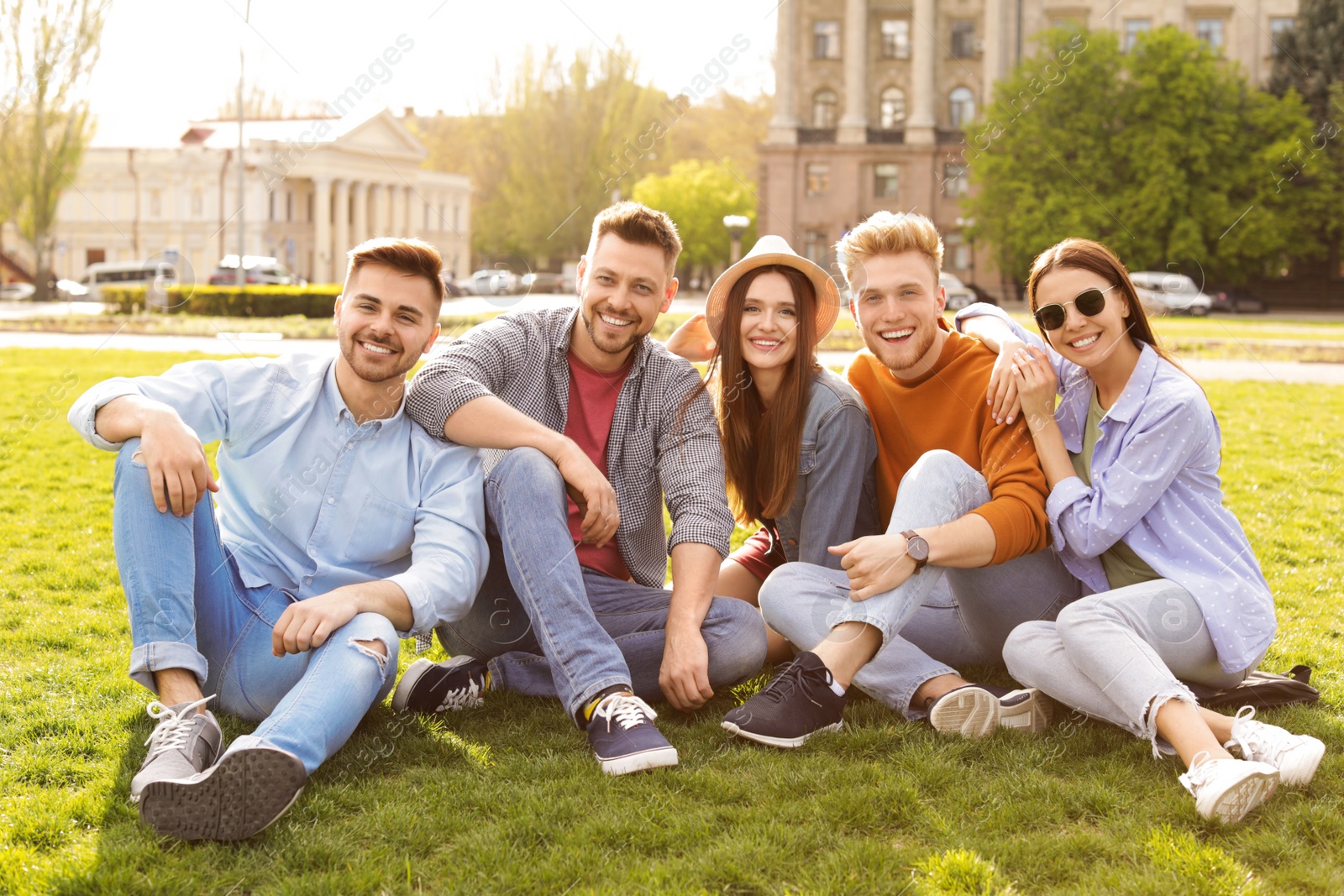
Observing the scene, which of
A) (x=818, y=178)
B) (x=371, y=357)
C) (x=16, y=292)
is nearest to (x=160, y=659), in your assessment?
(x=371, y=357)

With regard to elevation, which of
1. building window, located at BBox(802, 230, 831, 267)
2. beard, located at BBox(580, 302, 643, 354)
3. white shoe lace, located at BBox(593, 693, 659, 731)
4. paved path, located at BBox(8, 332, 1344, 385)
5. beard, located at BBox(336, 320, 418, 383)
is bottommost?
white shoe lace, located at BBox(593, 693, 659, 731)

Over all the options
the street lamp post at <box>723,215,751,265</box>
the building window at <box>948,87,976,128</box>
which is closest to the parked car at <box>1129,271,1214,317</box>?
the street lamp post at <box>723,215,751,265</box>

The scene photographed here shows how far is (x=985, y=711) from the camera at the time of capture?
3318mm

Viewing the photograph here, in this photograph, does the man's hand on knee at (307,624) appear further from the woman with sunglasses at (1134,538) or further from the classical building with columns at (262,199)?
the classical building with columns at (262,199)

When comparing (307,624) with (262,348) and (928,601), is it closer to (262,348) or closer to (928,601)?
(928,601)

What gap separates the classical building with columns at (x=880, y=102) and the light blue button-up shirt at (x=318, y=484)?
148 feet

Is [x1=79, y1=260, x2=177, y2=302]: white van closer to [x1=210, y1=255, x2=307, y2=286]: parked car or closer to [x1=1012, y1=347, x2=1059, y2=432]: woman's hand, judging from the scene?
[x1=210, y1=255, x2=307, y2=286]: parked car

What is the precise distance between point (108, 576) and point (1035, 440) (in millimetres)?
4201

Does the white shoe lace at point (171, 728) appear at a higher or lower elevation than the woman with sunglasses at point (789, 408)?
lower

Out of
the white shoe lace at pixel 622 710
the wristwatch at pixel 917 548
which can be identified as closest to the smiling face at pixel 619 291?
the wristwatch at pixel 917 548

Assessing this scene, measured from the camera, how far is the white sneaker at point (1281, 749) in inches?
112

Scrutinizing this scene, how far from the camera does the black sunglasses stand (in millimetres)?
3271

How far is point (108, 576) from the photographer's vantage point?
5.26 m

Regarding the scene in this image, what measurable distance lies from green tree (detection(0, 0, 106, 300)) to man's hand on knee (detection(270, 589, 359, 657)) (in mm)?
26959
